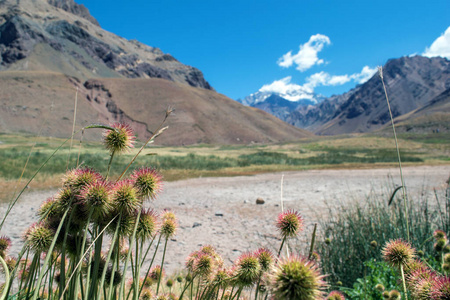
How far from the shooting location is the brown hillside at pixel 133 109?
7450cm

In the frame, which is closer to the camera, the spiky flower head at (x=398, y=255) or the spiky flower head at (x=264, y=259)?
the spiky flower head at (x=264, y=259)

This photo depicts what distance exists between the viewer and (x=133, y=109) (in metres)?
99.9

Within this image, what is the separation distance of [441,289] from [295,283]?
0.55 metres

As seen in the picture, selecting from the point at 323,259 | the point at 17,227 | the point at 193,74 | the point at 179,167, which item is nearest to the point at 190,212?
the point at 17,227

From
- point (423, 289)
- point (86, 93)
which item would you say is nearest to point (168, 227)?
point (423, 289)

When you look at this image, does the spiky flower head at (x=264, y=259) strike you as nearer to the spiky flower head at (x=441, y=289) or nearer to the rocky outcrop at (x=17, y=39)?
the spiky flower head at (x=441, y=289)

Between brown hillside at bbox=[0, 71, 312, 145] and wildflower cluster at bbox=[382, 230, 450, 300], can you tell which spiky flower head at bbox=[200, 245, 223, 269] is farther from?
brown hillside at bbox=[0, 71, 312, 145]

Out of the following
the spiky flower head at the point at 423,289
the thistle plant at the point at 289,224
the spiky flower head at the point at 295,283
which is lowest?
the spiky flower head at the point at 423,289

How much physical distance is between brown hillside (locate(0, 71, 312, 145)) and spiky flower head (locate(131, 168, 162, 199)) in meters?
65.6

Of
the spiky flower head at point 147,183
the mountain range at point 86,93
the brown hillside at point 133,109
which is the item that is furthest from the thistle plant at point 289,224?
the brown hillside at point 133,109

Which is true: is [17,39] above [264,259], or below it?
above

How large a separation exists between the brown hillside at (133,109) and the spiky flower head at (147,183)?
65599 mm

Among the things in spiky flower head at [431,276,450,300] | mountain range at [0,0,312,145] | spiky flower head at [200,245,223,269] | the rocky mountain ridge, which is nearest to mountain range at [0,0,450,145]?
mountain range at [0,0,312,145]

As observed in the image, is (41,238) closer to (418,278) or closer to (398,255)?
(418,278)
